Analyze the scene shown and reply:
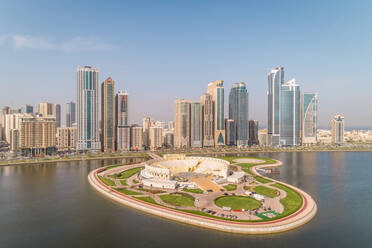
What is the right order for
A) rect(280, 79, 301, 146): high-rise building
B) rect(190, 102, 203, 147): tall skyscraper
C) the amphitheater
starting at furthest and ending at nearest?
1. rect(280, 79, 301, 146): high-rise building
2. rect(190, 102, 203, 147): tall skyscraper
3. the amphitheater

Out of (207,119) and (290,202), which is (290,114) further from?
(290,202)

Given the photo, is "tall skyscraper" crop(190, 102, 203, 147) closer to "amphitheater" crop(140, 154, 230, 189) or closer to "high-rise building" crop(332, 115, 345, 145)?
"amphitheater" crop(140, 154, 230, 189)

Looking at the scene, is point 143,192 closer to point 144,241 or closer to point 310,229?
point 144,241

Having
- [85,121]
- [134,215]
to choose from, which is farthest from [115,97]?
[134,215]

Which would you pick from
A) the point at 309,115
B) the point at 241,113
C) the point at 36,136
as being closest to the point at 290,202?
the point at 36,136

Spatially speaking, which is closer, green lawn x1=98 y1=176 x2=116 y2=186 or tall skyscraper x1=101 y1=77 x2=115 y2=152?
green lawn x1=98 y1=176 x2=116 y2=186

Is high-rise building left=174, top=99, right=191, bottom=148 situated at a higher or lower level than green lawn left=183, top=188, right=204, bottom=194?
higher

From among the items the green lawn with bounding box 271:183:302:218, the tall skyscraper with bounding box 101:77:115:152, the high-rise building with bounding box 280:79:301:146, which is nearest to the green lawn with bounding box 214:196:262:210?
the green lawn with bounding box 271:183:302:218

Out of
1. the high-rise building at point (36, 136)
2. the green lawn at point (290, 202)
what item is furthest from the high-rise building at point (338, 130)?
the high-rise building at point (36, 136)
